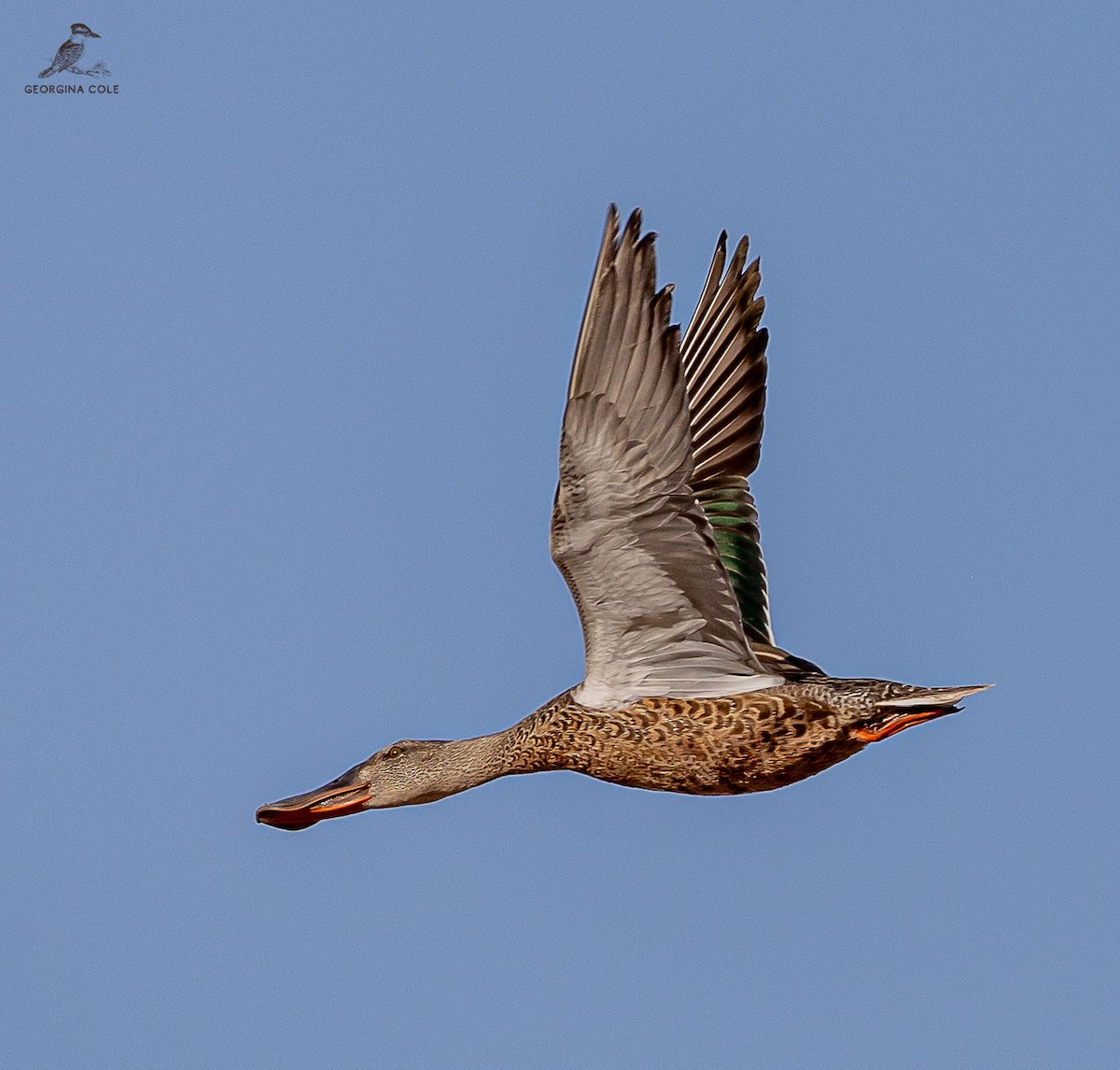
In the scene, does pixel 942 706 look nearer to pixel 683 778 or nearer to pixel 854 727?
pixel 854 727

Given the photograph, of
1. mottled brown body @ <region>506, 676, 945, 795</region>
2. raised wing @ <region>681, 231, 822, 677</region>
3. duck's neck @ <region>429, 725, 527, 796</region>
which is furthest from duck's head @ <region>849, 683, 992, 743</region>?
duck's neck @ <region>429, 725, 527, 796</region>

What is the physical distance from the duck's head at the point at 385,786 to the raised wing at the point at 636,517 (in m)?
1.37

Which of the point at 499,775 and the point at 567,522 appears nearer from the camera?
the point at 567,522

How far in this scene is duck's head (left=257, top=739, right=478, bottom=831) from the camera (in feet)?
42.5

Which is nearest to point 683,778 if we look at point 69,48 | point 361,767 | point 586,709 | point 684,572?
point 586,709

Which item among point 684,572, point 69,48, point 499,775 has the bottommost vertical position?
point 499,775

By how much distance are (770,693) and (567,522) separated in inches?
75.7

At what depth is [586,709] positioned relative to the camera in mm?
12180

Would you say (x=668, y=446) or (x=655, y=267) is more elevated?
(x=655, y=267)

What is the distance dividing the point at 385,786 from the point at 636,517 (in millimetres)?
3315

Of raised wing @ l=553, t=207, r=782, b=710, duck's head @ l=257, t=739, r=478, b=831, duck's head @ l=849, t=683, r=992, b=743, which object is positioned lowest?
duck's head @ l=257, t=739, r=478, b=831

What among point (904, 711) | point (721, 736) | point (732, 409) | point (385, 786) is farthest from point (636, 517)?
point (732, 409)

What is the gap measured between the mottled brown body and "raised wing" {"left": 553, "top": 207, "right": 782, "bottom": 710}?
130mm

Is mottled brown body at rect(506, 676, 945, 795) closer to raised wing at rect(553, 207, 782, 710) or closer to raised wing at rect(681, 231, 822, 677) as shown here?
raised wing at rect(553, 207, 782, 710)
